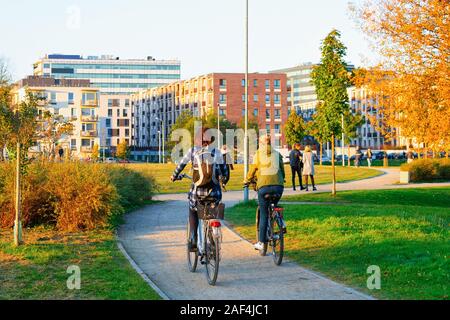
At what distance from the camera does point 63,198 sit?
14.3 metres

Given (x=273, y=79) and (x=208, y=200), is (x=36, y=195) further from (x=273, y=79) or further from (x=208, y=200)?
(x=273, y=79)

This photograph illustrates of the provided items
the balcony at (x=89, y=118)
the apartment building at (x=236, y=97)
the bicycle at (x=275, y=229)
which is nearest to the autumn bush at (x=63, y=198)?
the bicycle at (x=275, y=229)

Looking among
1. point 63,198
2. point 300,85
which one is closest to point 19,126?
point 63,198

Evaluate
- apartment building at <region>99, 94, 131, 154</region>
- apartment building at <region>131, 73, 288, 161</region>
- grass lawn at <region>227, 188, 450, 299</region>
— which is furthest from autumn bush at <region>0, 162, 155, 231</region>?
apartment building at <region>99, 94, 131, 154</region>

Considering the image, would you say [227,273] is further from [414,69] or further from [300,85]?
[300,85]

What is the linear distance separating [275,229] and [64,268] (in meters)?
3.55

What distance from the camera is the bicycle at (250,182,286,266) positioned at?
10221 millimetres

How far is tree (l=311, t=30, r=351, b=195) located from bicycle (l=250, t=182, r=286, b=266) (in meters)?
13.7

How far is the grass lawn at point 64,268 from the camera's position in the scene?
A: 816 centimetres

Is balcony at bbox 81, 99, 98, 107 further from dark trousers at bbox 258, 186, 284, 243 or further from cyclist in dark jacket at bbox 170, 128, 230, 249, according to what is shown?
cyclist in dark jacket at bbox 170, 128, 230, 249

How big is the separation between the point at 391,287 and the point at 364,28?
50.8ft

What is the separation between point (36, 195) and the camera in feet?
47.8

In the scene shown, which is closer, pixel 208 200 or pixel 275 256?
pixel 208 200
